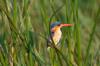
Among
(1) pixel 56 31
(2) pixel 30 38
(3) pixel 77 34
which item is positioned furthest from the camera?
(1) pixel 56 31

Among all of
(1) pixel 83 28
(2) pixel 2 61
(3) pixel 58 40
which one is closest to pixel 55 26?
(3) pixel 58 40

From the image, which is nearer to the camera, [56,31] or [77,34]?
[77,34]

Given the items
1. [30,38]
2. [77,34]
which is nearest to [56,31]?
[30,38]

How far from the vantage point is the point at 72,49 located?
2.46m

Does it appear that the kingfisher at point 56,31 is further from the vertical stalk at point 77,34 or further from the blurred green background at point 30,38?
the vertical stalk at point 77,34

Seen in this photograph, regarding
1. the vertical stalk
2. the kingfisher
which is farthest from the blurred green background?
the kingfisher

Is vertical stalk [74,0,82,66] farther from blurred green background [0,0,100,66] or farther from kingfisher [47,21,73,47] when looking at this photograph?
kingfisher [47,21,73,47]

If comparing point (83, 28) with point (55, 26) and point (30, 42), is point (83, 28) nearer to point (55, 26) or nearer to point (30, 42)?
point (55, 26)

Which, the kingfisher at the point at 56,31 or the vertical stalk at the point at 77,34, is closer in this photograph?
the vertical stalk at the point at 77,34

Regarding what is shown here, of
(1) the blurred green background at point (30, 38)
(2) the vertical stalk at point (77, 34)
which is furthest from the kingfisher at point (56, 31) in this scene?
(2) the vertical stalk at point (77, 34)

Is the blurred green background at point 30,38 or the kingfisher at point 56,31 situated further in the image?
the kingfisher at point 56,31

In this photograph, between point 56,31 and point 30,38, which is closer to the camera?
point 30,38

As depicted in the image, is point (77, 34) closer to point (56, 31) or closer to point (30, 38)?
point (30, 38)

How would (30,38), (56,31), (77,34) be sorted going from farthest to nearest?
(56,31) < (30,38) < (77,34)
